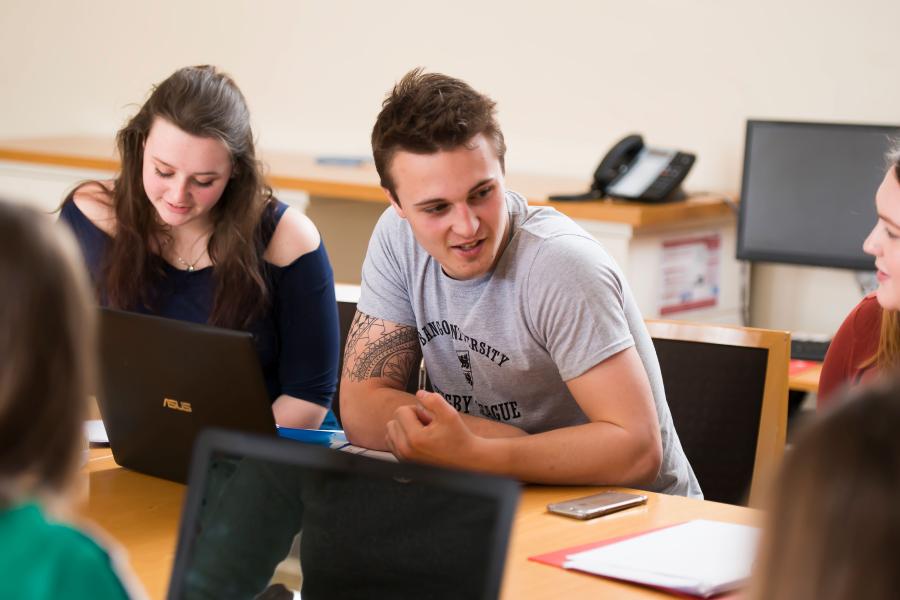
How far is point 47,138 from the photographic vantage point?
4.73 metres

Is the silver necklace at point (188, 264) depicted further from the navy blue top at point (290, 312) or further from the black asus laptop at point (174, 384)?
the black asus laptop at point (174, 384)

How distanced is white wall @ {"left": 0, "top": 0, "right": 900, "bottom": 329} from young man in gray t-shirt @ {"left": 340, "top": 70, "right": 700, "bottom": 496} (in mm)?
1466

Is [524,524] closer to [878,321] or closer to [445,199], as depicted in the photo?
[445,199]

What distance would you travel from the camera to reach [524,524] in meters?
1.54

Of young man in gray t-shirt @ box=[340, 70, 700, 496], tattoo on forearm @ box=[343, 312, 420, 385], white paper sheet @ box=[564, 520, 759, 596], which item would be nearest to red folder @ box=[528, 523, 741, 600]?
white paper sheet @ box=[564, 520, 759, 596]

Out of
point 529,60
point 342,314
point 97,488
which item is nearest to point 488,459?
point 97,488

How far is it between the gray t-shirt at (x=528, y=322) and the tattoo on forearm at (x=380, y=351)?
2cm

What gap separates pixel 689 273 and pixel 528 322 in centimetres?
163

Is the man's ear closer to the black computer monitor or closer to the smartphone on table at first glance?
the smartphone on table

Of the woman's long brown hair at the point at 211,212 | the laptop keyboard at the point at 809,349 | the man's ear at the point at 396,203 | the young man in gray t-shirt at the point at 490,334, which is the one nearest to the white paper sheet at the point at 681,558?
the young man in gray t-shirt at the point at 490,334

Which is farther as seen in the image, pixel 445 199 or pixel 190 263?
pixel 190 263

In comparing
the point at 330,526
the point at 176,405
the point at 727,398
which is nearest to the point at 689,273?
the point at 727,398

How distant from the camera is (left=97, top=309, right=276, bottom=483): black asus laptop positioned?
60.7 inches

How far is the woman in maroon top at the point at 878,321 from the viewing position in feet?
5.48
